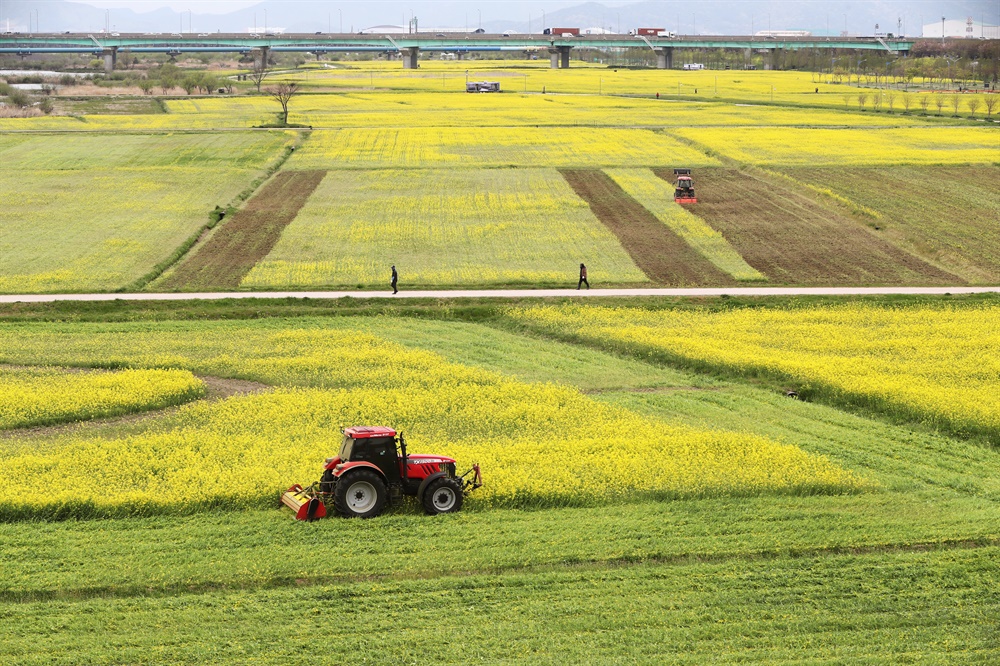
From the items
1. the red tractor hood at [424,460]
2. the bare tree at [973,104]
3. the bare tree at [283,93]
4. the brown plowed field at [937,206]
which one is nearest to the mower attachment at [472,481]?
the red tractor hood at [424,460]

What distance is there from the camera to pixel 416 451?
2841cm

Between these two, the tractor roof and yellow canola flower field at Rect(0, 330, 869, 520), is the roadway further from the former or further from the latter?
the tractor roof

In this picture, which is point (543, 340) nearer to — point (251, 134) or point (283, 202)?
point (283, 202)

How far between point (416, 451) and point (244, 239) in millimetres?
35727

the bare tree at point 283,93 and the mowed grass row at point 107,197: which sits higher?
the bare tree at point 283,93

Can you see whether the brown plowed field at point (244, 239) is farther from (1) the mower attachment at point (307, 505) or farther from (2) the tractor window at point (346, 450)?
(2) the tractor window at point (346, 450)

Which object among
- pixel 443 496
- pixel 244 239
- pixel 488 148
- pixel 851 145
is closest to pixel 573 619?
pixel 443 496

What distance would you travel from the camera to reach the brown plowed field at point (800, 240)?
5369 cm

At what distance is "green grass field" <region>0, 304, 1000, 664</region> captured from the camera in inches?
763

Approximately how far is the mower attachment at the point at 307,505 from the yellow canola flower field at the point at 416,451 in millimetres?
1229

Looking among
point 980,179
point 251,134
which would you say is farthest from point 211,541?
point 251,134

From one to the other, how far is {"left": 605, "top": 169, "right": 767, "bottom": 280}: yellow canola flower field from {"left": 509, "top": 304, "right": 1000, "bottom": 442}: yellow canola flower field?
8.23m

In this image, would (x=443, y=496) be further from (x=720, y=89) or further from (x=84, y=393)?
(x=720, y=89)

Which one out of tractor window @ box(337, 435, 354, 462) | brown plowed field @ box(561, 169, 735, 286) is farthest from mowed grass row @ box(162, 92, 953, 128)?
tractor window @ box(337, 435, 354, 462)
